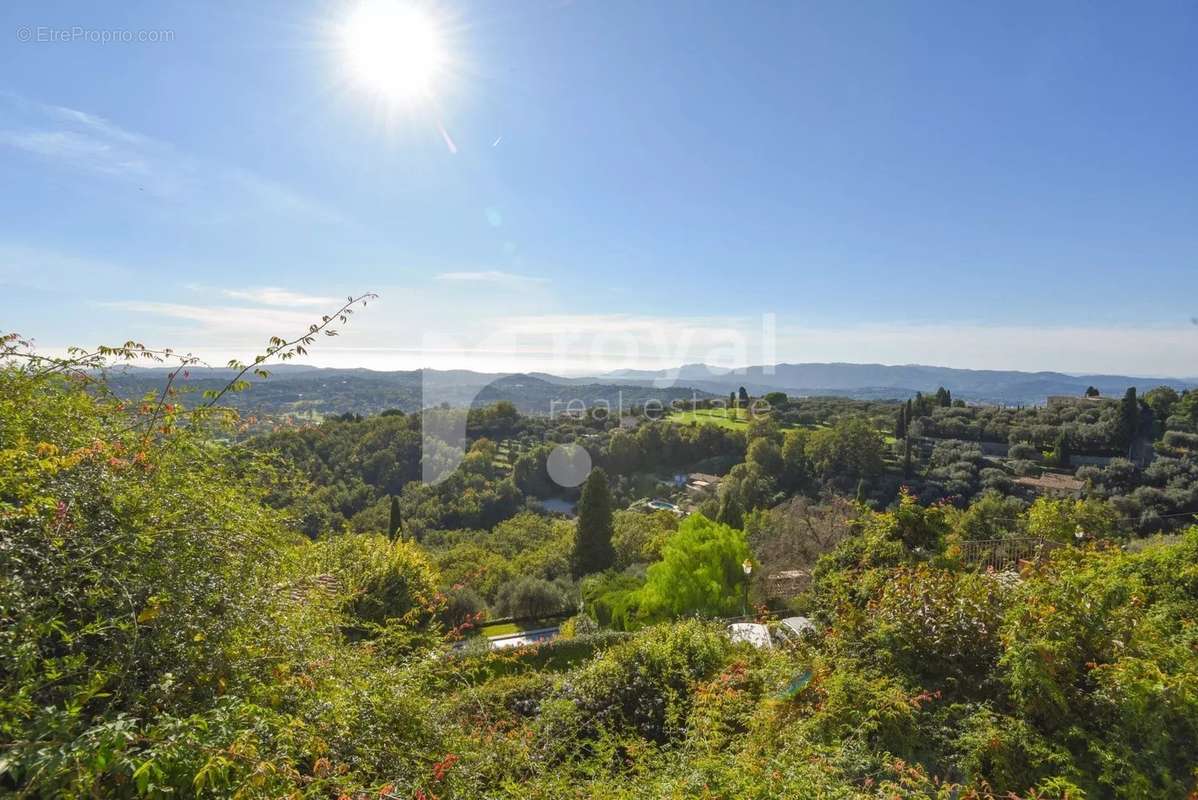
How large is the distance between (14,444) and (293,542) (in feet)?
6.30

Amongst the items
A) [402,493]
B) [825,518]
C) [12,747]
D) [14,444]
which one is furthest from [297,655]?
[402,493]

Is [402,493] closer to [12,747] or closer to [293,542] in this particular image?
[293,542]

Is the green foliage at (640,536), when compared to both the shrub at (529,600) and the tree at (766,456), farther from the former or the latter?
the tree at (766,456)

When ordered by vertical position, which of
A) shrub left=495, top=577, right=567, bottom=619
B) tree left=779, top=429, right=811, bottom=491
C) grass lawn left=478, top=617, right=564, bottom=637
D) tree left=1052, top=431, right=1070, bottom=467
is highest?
tree left=1052, top=431, right=1070, bottom=467

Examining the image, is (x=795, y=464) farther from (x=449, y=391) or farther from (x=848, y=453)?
(x=449, y=391)

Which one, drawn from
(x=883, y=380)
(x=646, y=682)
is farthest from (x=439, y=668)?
(x=883, y=380)

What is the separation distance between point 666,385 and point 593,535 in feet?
121

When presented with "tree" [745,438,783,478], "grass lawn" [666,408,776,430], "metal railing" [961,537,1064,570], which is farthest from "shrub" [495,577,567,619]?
"grass lawn" [666,408,776,430]

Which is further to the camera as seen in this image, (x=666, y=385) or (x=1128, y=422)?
(x=666, y=385)

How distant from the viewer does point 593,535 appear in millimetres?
20125

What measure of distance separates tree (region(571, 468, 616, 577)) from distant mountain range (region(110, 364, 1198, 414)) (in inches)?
421

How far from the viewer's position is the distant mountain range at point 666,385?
33.6 metres

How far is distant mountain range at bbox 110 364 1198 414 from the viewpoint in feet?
110

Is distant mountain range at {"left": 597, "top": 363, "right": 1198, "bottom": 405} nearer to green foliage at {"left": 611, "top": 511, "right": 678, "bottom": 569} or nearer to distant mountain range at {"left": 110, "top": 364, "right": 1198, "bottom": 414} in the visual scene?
distant mountain range at {"left": 110, "top": 364, "right": 1198, "bottom": 414}
